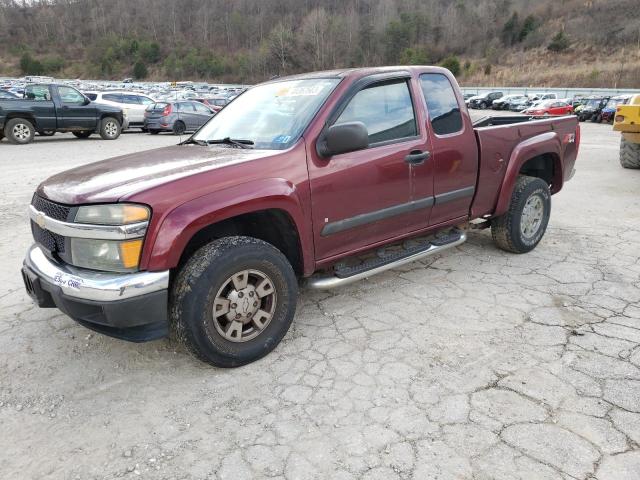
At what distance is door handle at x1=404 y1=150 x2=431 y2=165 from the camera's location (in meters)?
3.70

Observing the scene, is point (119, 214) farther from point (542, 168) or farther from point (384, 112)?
point (542, 168)

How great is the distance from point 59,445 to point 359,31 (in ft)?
350

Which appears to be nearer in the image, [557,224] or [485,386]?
[485,386]

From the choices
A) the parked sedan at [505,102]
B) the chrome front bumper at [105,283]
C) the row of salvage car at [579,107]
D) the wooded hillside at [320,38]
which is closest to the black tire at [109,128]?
the row of salvage car at [579,107]

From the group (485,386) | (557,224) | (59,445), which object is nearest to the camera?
(59,445)

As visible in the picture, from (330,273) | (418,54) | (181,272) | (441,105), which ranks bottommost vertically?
(330,273)

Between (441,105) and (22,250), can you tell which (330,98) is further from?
(22,250)

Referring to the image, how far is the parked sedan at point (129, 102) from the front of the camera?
19109mm

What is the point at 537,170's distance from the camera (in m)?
5.33

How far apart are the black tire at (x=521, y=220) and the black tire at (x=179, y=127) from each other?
15393mm

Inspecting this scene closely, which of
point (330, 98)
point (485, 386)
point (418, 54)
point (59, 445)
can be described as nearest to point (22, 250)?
point (59, 445)

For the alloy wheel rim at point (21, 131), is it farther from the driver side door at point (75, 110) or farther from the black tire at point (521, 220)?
the black tire at point (521, 220)

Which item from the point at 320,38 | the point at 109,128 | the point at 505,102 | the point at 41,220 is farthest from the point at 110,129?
the point at 320,38

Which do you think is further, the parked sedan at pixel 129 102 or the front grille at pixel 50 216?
the parked sedan at pixel 129 102
